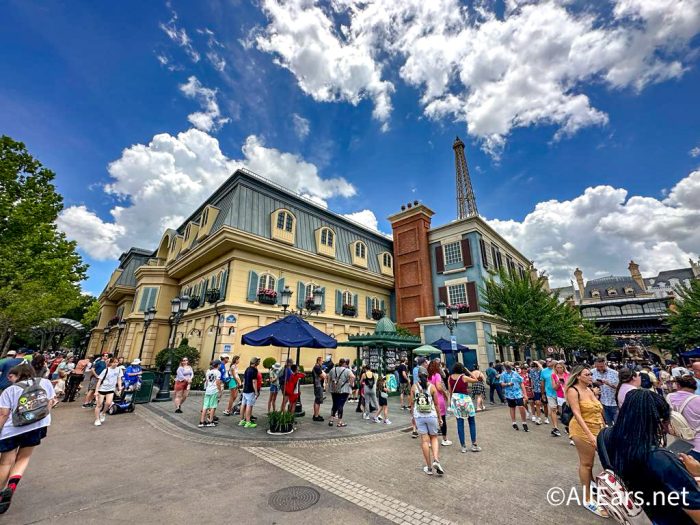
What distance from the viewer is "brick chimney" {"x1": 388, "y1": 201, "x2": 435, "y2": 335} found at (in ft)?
82.2

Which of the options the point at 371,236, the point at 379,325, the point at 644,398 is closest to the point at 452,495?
the point at 644,398

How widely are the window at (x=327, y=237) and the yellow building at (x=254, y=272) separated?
0.02 meters

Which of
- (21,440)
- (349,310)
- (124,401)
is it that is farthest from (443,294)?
(21,440)

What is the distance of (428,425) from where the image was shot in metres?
5.35

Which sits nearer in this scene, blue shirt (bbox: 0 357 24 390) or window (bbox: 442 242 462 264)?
blue shirt (bbox: 0 357 24 390)

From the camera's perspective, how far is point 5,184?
53.5 feet

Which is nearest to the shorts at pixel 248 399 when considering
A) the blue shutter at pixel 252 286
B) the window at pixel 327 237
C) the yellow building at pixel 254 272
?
the yellow building at pixel 254 272

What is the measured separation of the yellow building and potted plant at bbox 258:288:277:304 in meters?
0.06

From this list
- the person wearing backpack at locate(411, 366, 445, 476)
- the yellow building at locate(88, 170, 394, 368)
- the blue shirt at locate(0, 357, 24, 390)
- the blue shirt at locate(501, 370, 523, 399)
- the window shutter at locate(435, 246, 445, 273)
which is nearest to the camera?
the person wearing backpack at locate(411, 366, 445, 476)

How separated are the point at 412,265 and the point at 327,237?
28.0 feet

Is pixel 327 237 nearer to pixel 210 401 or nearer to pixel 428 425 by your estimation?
pixel 210 401

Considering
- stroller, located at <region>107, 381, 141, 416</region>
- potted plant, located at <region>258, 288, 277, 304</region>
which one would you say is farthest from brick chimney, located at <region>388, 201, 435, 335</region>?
stroller, located at <region>107, 381, 141, 416</region>

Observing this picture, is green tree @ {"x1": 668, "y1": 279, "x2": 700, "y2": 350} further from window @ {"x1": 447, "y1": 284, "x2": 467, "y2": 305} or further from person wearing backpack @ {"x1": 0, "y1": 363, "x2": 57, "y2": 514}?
person wearing backpack @ {"x1": 0, "y1": 363, "x2": 57, "y2": 514}

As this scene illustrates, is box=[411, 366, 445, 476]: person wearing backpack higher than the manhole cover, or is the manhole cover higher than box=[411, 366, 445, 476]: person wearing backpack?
box=[411, 366, 445, 476]: person wearing backpack
